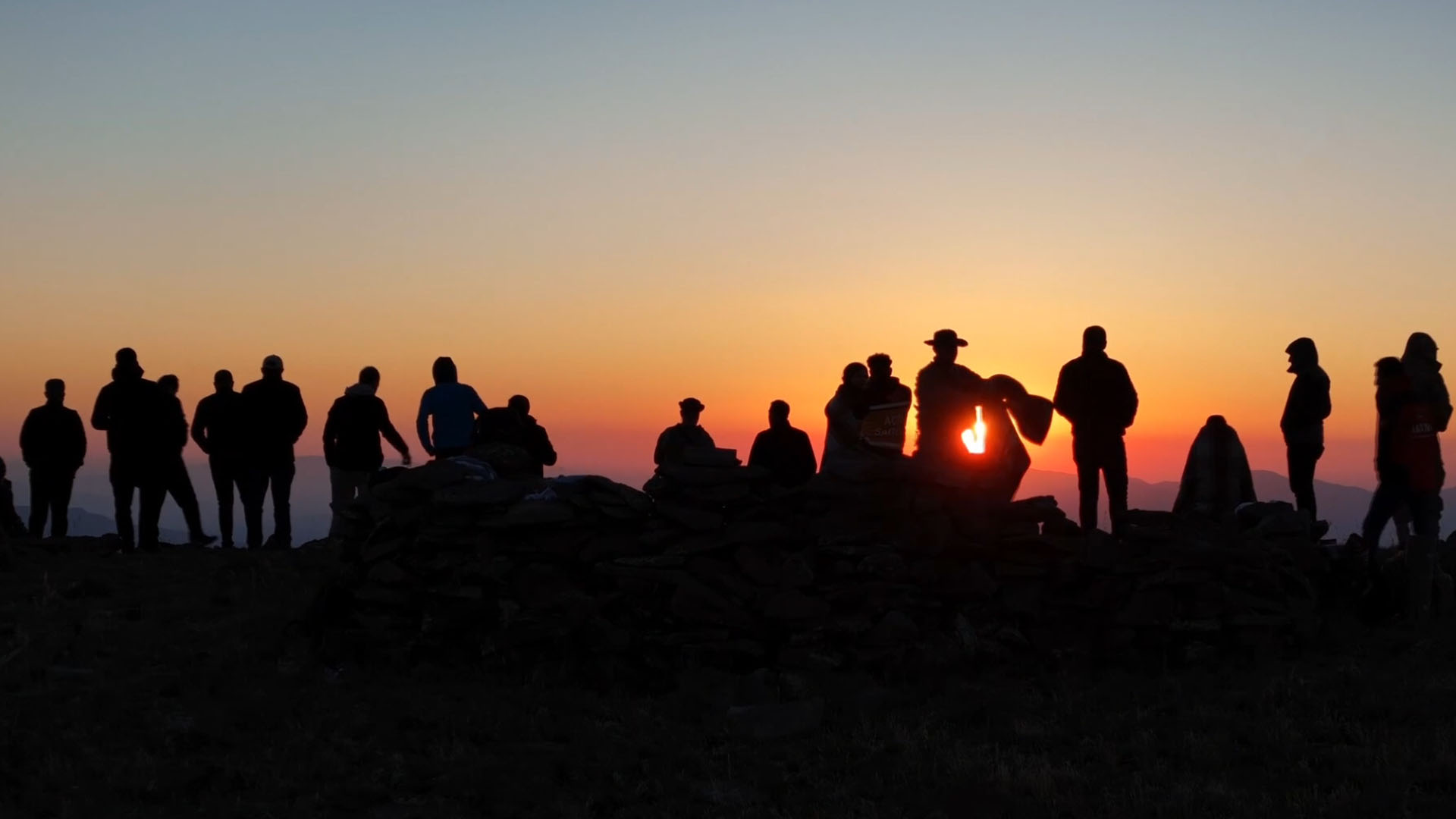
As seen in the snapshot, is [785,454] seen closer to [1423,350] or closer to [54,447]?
[1423,350]

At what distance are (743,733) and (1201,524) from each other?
5399mm

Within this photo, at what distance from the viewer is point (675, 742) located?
1077 cm

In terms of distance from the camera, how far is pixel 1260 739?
10.3 meters

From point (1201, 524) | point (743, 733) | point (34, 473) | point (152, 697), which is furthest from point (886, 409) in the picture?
point (34, 473)

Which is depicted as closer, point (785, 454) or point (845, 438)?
point (845, 438)

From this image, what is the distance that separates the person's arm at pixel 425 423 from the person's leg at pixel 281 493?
2828 millimetres

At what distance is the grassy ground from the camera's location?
31.2 ft

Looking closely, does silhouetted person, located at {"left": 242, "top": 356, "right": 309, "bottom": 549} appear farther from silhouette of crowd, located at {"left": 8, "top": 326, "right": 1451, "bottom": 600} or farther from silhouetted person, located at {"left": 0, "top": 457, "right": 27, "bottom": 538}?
silhouetted person, located at {"left": 0, "top": 457, "right": 27, "bottom": 538}

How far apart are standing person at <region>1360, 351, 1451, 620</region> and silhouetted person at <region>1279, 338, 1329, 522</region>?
4.61ft

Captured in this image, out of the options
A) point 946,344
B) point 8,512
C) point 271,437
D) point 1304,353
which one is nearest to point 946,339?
point 946,344

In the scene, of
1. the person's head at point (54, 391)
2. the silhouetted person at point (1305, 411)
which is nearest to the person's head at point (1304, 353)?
the silhouetted person at point (1305, 411)

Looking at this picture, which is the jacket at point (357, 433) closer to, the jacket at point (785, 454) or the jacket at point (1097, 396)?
the jacket at point (785, 454)

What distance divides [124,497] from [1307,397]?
14.0m

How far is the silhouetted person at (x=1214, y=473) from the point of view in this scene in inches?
583
